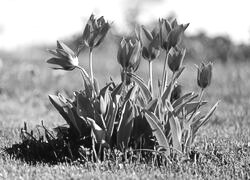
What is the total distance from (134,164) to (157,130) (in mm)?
239

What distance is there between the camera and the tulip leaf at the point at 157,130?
9.03ft

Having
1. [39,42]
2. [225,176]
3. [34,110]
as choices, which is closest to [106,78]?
[34,110]

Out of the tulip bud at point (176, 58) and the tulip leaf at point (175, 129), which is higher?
the tulip bud at point (176, 58)

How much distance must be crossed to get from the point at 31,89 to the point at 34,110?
1253 millimetres

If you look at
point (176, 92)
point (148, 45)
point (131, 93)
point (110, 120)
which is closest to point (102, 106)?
point (110, 120)

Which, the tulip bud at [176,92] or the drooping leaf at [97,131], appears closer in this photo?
the drooping leaf at [97,131]

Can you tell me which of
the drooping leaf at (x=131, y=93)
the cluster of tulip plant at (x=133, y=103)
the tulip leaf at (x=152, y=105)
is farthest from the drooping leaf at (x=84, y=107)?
the tulip leaf at (x=152, y=105)

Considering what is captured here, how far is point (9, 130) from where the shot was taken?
4148 millimetres

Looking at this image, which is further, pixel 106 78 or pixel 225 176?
pixel 106 78

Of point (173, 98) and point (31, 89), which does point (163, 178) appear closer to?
point (173, 98)

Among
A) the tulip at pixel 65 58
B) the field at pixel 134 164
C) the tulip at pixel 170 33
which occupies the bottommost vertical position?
the field at pixel 134 164

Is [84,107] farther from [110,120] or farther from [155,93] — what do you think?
[155,93]

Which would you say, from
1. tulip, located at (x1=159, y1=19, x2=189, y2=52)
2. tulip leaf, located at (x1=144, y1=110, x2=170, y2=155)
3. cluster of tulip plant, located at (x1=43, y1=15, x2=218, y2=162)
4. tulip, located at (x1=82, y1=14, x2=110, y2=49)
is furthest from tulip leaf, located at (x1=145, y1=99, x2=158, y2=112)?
tulip, located at (x1=82, y1=14, x2=110, y2=49)

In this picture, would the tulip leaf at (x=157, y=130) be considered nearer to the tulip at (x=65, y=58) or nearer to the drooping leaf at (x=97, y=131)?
the drooping leaf at (x=97, y=131)
